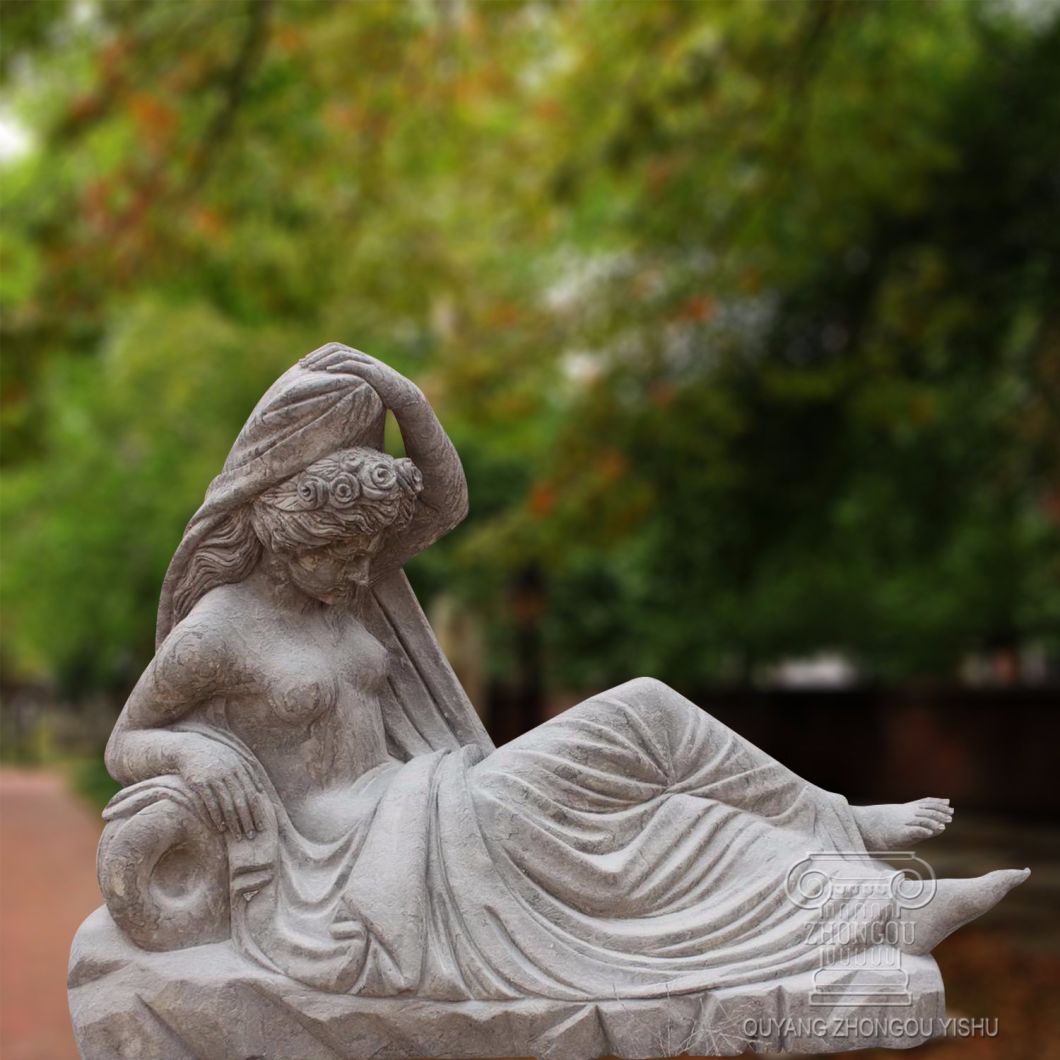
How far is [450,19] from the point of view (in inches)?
364

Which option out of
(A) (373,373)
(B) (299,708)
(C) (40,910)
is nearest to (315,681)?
(B) (299,708)

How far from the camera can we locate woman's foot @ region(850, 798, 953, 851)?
3.63 meters

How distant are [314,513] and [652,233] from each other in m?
6.56

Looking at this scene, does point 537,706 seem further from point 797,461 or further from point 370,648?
point 370,648

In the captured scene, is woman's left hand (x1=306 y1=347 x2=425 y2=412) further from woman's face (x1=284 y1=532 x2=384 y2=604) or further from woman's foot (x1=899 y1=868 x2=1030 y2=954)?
woman's foot (x1=899 y1=868 x2=1030 y2=954)

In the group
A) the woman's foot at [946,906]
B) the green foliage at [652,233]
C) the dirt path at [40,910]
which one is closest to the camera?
the woman's foot at [946,906]

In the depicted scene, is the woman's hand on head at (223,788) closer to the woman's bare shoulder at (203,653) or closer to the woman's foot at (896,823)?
the woman's bare shoulder at (203,653)

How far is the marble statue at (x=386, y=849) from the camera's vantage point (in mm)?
3305

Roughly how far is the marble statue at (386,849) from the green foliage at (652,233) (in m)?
5.33

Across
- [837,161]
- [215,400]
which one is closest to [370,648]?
[837,161]

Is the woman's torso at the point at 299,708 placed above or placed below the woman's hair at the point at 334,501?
below

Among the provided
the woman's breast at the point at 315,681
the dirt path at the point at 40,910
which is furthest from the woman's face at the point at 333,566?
the dirt path at the point at 40,910

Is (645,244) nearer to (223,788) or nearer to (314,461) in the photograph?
(314,461)

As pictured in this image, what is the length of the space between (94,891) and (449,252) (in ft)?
20.4
